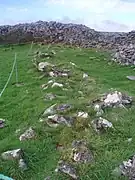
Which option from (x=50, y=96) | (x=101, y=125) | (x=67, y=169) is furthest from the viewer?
(x=50, y=96)

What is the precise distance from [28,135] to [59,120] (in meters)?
→ 0.77

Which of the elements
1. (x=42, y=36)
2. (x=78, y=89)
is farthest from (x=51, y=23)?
(x=78, y=89)

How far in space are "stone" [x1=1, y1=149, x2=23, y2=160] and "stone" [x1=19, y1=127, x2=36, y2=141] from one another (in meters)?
0.76

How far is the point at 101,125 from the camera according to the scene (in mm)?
9180

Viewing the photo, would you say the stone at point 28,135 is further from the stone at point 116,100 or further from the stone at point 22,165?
the stone at point 116,100

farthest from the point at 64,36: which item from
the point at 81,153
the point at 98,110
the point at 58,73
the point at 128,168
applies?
the point at 128,168

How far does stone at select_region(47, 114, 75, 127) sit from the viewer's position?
953 centimetres

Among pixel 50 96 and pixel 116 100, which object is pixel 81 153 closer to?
pixel 116 100

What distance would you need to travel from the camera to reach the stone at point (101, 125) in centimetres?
916

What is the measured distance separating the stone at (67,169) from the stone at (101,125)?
1.34 metres

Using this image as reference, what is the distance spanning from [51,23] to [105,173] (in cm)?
2796

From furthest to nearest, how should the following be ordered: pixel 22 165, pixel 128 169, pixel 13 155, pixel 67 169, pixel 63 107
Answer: pixel 63 107 < pixel 13 155 < pixel 22 165 < pixel 67 169 < pixel 128 169

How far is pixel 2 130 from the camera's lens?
1010cm

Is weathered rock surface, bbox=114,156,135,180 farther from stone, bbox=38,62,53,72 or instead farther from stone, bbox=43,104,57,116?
stone, bbox=38,62,53,72
